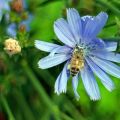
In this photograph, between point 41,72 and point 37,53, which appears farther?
point 41,72

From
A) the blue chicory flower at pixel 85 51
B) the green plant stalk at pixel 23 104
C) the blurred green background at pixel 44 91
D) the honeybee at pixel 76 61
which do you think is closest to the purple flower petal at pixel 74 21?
the blue chicory flower at pixel 85 51

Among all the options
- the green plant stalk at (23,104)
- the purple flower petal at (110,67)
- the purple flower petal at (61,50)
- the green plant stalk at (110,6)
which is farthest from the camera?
the green plant stalk at (23,104)

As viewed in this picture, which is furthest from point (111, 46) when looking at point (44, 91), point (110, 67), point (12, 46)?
point (44, 91)

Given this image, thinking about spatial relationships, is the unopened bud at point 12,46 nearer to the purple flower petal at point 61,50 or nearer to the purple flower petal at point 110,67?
the purple flower petal at point 61,50

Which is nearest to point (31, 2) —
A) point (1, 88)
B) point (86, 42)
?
point (1, 88)

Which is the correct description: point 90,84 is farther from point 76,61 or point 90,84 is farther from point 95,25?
point 95,25

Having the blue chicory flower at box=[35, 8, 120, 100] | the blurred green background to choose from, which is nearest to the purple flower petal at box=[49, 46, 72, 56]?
the blue chicory flower at box=[35, 8, 120, 100]

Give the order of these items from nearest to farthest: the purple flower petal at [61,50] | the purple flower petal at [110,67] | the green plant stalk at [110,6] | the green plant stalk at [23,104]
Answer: the purple flower petal at [61,50] < the purple flower petal at [110,67] < the green plant stalk at [110,6] < the green plant stalk at [23,104]

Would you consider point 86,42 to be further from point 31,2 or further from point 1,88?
point 31,2
